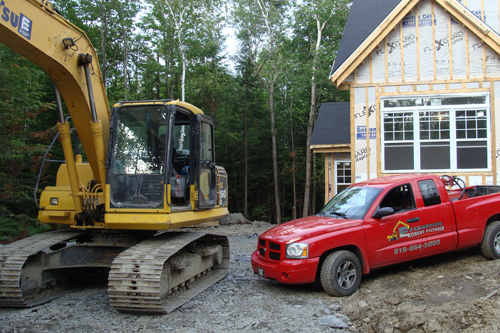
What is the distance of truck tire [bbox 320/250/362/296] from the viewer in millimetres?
5832

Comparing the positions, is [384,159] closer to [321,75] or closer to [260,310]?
[260,310]

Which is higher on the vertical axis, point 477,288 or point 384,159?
point 384,159

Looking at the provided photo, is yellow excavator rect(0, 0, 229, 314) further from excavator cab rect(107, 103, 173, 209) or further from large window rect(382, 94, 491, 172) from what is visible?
large window rect(382, 94, 491, 172)

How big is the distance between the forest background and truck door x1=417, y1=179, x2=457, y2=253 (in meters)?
16.1

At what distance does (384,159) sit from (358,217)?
191 inches

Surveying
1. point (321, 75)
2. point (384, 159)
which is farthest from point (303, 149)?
point (384, 159)

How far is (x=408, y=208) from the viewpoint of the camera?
22.0 feet

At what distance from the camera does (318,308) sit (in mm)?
5520

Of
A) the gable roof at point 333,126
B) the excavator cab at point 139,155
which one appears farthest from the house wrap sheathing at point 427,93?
the excavator cab at point 139,155

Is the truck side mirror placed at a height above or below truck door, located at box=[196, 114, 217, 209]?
below

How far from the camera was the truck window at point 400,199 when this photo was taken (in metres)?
6.75

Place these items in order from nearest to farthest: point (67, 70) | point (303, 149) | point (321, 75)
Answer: point (67, 70)
point (321, 75)
point (303, 149)

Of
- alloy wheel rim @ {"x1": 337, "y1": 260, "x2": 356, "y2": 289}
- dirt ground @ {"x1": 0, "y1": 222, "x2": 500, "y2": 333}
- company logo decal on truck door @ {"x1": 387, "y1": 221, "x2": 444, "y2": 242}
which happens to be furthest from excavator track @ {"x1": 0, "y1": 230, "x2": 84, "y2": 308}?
company logo decal on truck door @ {"x1": 387, "y1": 221, "x2": 444, "y2": 242}

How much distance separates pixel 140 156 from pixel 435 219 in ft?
16.3
